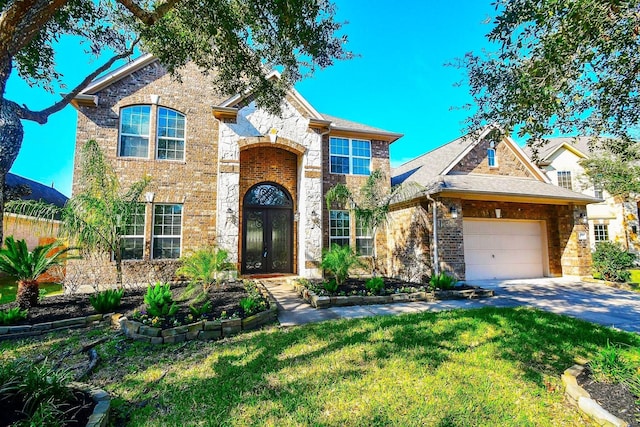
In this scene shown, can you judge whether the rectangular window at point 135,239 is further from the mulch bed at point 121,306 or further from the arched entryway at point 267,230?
the arched entryway at point 267,230

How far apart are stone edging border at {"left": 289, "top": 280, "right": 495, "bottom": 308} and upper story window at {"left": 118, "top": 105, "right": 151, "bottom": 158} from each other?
740 cm

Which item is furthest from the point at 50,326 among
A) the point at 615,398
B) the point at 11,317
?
the point at 615,398

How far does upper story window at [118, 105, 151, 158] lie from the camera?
10.3 m

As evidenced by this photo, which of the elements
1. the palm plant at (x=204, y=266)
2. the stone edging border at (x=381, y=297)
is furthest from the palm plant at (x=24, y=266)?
the stone edging border at (x=381, y=297)

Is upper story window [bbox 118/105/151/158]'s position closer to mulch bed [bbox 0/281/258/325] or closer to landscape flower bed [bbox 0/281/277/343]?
mulch bed [bbox 0/281/258/325]

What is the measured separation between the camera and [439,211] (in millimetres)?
9898

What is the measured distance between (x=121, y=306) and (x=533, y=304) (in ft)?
32.0

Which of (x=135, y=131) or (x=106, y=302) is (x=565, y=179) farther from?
(x=106, y=302)

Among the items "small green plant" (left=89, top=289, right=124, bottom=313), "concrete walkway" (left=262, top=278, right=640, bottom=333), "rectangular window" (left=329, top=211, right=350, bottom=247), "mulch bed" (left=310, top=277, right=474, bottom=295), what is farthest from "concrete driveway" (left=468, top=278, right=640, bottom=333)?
"small green plant" (left=89, top=289, right=124, bottom=313)

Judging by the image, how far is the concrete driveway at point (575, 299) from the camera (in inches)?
246

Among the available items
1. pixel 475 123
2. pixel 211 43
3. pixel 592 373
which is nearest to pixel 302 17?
pixel 211 43

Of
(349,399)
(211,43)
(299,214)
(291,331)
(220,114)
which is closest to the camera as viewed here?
(349,399)

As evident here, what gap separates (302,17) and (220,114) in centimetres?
560

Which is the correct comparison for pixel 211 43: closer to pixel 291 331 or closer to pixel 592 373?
pixel 291 331
